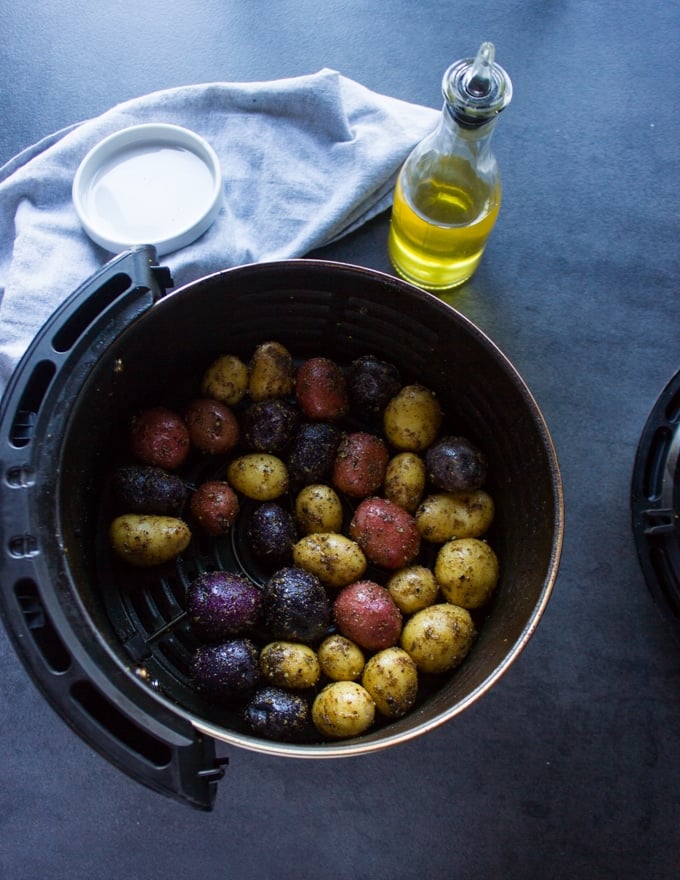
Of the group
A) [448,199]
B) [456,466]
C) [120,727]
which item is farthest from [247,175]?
[120,727]

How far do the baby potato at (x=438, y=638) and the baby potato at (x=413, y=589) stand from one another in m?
0.02

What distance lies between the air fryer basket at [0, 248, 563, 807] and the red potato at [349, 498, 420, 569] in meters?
0.12

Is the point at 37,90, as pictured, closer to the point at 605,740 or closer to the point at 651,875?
the point at 605,740

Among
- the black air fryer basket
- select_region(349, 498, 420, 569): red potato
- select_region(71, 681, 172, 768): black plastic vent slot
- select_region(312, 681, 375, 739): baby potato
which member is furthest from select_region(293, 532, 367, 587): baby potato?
the black air fryer basket

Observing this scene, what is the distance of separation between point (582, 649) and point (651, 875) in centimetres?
28

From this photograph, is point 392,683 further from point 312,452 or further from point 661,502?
point 661,502

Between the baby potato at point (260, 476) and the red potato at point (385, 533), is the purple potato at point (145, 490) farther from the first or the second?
the red potato at point (385, 533)

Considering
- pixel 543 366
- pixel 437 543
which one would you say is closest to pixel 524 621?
pixel 437 543

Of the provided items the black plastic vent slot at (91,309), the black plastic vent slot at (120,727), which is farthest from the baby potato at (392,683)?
the black plastic vent slot at (91,309)

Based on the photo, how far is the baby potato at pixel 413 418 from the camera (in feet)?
3.06

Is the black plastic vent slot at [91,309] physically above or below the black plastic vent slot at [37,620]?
above

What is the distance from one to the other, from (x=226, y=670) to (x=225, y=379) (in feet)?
1.14

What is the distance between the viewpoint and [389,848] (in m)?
0.95

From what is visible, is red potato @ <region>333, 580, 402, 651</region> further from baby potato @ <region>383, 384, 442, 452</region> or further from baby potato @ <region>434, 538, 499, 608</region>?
baby potato @ <region>383, 384, 442, 452</region>
